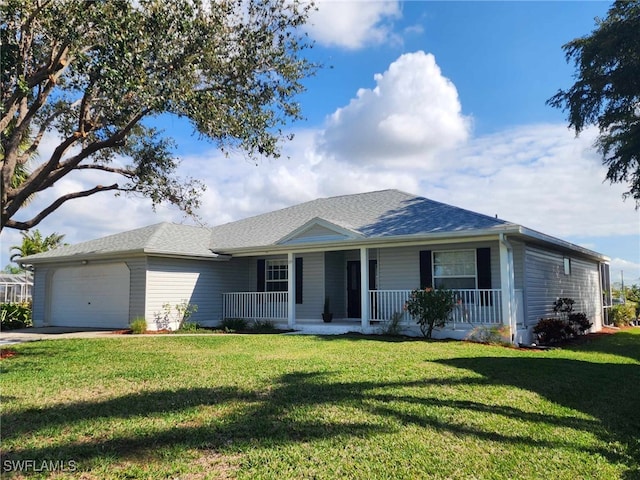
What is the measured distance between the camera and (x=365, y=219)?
16781 millimetres

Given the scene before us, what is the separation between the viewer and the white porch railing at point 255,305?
1703cm

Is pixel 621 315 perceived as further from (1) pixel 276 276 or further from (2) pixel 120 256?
(2) pixel 120 256

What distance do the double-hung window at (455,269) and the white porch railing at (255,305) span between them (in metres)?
5.45

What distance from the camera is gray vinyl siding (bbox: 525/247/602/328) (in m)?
14.3

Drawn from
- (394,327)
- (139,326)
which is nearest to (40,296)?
(139,326)

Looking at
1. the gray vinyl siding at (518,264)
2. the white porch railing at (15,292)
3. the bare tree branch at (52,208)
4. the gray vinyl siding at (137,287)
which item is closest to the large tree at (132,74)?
the bare tree branch at (52,208)

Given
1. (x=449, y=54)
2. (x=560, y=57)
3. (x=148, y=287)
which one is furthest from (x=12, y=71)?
(x=560, y=57)

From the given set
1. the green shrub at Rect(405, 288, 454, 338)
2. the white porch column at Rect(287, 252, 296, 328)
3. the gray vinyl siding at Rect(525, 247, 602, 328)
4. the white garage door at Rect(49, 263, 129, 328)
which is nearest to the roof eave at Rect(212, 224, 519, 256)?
the white porch column at Rect(287, 252, 296, 328)

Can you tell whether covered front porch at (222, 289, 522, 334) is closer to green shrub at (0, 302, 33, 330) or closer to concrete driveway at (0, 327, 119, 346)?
concrete driveway at (0, 327, 119, 346)

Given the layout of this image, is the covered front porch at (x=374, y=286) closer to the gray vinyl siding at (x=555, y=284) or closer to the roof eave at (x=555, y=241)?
the roof eave at (x=555, y=241)

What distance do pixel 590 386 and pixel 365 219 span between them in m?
10.1

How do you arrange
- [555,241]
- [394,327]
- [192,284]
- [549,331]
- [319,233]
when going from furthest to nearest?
[192,284]
[319,233]
[555,241]
[394,327]
[549,331]

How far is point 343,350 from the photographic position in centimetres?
1041

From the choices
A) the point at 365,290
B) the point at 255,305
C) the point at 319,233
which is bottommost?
the point at 255,305
